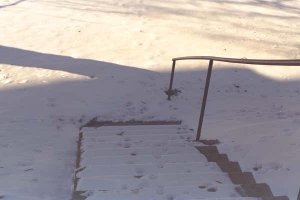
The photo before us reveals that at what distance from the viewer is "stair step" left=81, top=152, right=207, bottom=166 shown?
524cm

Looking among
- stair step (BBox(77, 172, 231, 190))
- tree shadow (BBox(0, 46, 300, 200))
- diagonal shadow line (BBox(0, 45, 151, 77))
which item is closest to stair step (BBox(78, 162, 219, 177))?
stair step (BBox(77, 172, 231, 190))

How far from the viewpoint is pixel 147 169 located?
16.1 ft

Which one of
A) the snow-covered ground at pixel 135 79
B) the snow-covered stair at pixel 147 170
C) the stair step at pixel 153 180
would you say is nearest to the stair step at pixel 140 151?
the snow-covered stair at pixel 147 170

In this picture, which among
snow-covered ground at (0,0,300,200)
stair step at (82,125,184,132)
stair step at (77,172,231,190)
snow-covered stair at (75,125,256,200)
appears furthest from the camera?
stair step at (82,125,184,132)

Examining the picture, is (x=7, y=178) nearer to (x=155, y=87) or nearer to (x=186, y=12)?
(x=155, y=87)

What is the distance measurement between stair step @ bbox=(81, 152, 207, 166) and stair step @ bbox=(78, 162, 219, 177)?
21 cm

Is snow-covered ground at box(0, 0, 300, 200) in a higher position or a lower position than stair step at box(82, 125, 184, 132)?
higher

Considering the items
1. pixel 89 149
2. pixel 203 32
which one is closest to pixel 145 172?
pixel 89 149

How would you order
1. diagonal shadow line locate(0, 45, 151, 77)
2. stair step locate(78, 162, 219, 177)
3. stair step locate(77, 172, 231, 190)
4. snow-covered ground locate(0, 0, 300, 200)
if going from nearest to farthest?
stair step locate(77, 172, 231, 190), stair step locate(78, 162, 219, 177), snow-covered ground locate(0, 0, 300, 200), diagonal shadow line locate(0, 45, 151, 77)

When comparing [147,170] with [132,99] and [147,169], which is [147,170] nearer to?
[147,169]

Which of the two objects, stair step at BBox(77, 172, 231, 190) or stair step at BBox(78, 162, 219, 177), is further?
stair step at BBox(78, 162, 219, 177)

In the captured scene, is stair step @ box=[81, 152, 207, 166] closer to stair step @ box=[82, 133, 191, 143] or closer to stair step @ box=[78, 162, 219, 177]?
stair step @ box=[78, 162, 219, 177]

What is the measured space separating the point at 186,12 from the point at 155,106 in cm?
601

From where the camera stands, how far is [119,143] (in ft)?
20.5
